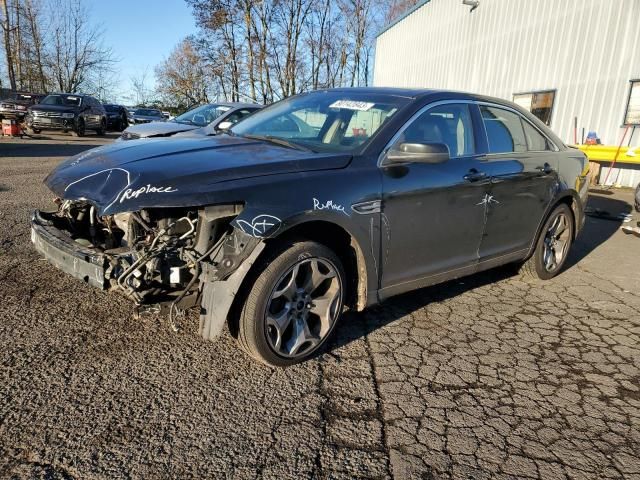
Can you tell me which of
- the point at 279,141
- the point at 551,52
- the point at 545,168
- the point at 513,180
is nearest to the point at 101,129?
the point at 551,52

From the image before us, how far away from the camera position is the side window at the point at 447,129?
352cm

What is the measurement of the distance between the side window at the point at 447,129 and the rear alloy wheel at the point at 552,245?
59.5 inches

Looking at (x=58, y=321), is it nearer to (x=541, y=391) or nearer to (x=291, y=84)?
(x=541, y=391)

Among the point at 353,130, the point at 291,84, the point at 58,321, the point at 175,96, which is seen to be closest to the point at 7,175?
the point at 58,321

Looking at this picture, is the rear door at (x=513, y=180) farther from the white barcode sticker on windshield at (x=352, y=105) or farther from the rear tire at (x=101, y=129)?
the rear tire at (x=101, y=129)

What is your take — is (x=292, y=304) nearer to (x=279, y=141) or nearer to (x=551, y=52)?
(x=279, y=141)

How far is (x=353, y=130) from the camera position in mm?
3527

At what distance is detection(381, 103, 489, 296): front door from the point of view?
328 centimetres

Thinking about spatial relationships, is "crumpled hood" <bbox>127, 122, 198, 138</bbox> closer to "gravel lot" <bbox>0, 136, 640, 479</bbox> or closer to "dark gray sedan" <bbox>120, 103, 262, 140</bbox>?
"dark gray sedan" <bbox>120, 103, 262, 140</bbox>

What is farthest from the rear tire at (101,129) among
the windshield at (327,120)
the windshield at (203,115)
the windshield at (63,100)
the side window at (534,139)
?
the side window at (534,139)

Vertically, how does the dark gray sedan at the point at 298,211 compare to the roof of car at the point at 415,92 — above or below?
below

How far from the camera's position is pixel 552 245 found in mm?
5070

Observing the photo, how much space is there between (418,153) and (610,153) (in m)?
10.2

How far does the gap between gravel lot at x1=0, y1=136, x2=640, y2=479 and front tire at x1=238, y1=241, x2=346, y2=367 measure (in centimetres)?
16
